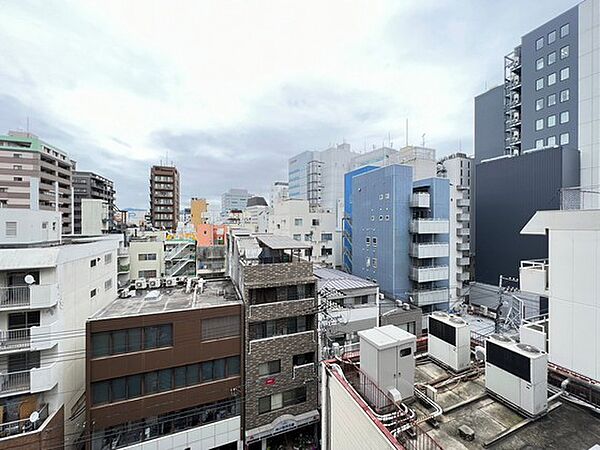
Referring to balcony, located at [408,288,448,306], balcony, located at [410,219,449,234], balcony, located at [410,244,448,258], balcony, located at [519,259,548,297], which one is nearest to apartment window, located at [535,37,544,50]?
balcony, located at [410,219,449,234]

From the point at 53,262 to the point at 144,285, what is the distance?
7.31 meters

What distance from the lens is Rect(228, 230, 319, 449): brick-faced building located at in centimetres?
1449

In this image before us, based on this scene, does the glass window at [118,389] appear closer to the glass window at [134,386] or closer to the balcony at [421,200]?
the glass window at [134,386]

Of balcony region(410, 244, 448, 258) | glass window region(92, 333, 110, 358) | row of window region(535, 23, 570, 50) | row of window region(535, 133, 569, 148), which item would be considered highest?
row of window region(535, 23, 570, 50)

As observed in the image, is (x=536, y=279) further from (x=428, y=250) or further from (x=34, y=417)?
(x=34, y=417)

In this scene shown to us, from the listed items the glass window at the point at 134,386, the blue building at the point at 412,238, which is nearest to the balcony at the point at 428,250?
the blue building at the point at 412,238

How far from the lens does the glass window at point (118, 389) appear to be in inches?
495

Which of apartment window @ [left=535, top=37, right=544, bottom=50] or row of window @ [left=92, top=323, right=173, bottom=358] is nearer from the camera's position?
row of window @ [left=92, top=323, right=173, bottom=358]

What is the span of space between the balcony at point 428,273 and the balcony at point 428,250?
103 centimetres

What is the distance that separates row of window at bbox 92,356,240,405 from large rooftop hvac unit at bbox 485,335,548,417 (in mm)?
11870

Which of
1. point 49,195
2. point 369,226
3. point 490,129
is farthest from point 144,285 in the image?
point 490,129

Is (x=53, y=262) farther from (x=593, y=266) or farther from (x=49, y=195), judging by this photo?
(x=49, y=195)

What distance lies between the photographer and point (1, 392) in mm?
10977

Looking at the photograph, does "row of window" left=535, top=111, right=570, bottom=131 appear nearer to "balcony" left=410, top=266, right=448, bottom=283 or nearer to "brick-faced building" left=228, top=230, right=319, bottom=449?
"balcony" left=410, top=266, right=448, bottom=283
